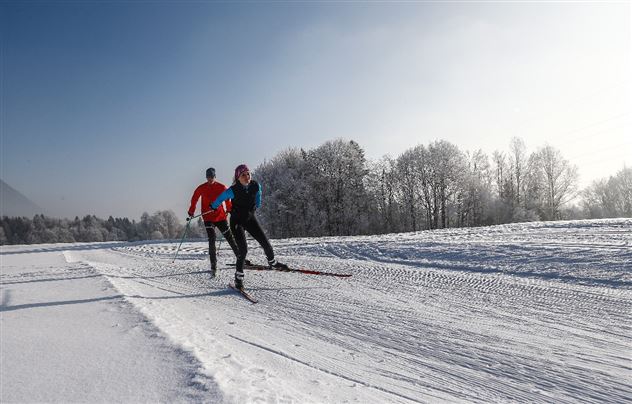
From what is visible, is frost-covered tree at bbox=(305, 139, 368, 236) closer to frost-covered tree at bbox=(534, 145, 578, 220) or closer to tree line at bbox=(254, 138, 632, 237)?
tree line at bbox=(254, 138, 632, 237)

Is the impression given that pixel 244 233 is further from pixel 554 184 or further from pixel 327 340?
pixel 554 184

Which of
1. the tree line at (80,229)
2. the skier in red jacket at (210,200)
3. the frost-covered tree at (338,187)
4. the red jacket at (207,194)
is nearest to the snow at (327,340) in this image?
the skier in red jacket at (210,200)

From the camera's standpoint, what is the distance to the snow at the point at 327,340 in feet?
7.59

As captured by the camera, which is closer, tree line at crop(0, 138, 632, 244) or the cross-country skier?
the cross-country skier

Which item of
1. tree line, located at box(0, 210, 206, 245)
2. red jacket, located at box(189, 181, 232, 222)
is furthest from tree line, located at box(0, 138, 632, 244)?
tree line, located at box(0, 210, 206, 245)

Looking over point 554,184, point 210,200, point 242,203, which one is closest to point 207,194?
point 210,200

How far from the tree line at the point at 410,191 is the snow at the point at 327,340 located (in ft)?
133

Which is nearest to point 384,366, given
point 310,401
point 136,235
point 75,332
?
point 310,401

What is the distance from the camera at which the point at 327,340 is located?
3492 millimetres

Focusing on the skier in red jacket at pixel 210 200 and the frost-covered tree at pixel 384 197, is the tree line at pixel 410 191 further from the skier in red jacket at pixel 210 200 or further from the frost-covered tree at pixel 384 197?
the skier in red jacket at pixel 210 200

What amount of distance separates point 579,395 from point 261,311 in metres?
3.35

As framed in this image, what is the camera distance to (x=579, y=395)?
7.98ft

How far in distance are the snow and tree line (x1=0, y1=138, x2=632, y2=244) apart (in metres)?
40.5

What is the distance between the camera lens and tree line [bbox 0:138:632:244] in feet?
155
